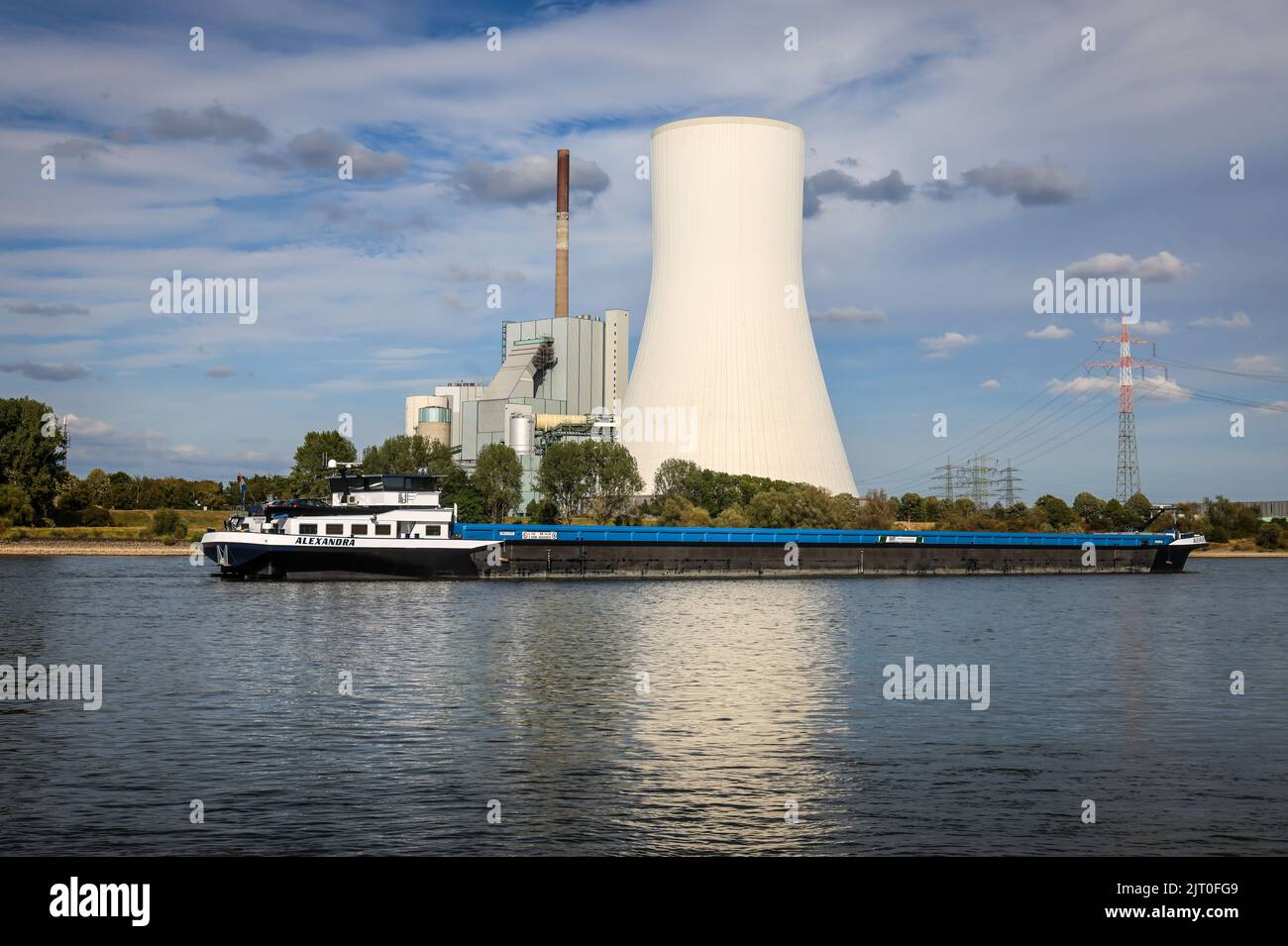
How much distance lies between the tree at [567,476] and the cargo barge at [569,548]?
3136 centimetres

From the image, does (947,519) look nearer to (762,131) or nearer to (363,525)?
(762,131)

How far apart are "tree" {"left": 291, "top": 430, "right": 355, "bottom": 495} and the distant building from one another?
11.3 meters

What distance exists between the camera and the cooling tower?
98250mm

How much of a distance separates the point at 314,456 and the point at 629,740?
104 meters

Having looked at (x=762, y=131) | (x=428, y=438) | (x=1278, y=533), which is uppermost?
(x=762, y=131)

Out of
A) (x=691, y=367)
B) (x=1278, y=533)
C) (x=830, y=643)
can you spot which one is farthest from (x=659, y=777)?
(x=1278, y=533)

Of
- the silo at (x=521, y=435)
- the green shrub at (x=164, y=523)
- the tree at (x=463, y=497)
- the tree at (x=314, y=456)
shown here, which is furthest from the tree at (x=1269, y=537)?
the green shrub at (x=164, y=523)

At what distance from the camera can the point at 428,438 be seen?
122125 millimetres

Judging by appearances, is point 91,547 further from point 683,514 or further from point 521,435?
point 683,514

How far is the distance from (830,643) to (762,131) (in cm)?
7636

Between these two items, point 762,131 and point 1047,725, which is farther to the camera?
point 762,131

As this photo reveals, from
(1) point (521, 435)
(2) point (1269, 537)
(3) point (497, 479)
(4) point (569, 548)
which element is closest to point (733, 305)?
(3) point (497, 479)

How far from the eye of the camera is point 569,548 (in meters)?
65.8

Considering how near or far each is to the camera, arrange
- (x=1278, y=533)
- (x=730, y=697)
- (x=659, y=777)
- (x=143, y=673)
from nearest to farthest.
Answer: (x=659, y=777)
(x=730, y=697)
(x=143, y=673)
(x=1278, y=533)
